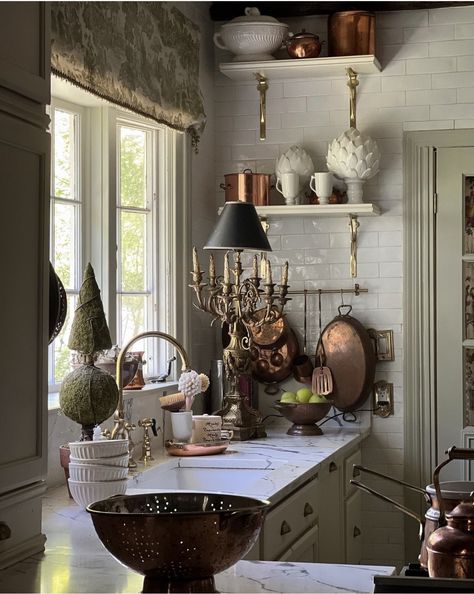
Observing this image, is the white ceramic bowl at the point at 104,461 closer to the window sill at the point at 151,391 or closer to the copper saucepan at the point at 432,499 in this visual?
the window sill at the point at 151,391

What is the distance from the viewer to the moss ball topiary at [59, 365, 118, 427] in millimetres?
2838

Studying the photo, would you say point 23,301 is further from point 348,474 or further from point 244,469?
point 348,474

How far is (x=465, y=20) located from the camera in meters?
4.82

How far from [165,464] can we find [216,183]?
1.86 m

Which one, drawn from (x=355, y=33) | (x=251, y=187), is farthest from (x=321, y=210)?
(x=355, y=33)

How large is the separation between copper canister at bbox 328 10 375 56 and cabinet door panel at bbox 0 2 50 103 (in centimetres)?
261

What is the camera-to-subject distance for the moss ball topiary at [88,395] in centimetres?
284

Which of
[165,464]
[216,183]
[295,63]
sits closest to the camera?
[165,464]

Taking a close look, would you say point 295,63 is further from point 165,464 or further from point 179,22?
point 165,464

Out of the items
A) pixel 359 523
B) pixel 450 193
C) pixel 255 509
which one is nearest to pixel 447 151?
pixel 450 193

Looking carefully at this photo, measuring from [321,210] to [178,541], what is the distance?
10.6ft

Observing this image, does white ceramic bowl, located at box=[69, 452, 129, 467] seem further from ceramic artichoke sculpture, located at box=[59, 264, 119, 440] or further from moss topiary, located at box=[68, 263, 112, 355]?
moss topiary, located at box=[68, 263, 112, 355]

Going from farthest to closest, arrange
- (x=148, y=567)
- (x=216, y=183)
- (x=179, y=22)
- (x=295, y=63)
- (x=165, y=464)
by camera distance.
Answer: (x=216, y=183) → (x=295, y=63) → (x=179, y=22) → (x=165, y=464) → (x=148, y=567)

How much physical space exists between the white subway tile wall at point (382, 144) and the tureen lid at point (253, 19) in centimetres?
33
